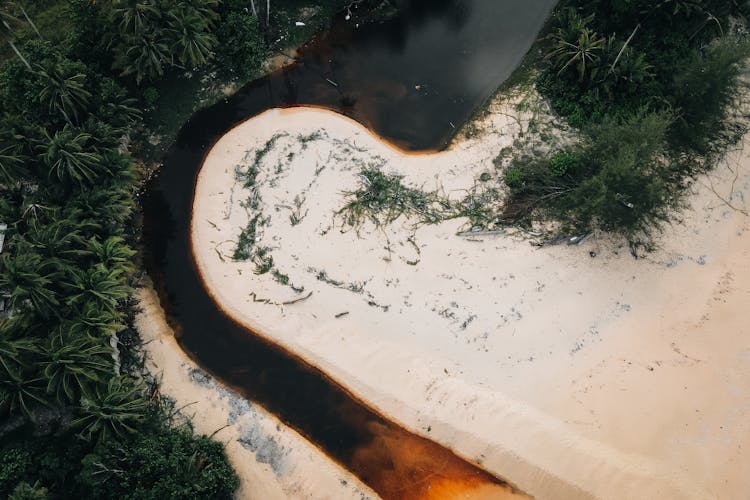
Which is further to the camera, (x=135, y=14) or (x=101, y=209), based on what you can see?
(x=135, y=14)

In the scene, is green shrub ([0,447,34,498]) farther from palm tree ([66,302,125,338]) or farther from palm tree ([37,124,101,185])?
palm tree ([37,124,101,185])

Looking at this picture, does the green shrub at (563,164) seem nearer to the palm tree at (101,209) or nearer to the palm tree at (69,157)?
the palm tree at (101,209)

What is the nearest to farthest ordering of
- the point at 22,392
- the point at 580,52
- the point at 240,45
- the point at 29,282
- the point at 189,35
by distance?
the point at 22,392
the point at 29,282
the point at 189,35
the point at 580,52
the point at 240,45

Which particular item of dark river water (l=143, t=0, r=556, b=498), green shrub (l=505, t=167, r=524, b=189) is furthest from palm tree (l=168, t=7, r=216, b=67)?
green shrub (l=505, t=167, r=524, b=189)

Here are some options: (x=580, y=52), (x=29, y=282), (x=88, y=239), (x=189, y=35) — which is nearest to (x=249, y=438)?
(x=29, y=282)

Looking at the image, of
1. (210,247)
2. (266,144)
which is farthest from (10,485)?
(266,144)

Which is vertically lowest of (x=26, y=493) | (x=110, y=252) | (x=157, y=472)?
(x=26, y=493)

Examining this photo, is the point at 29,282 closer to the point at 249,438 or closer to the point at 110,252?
the point at 110,252
